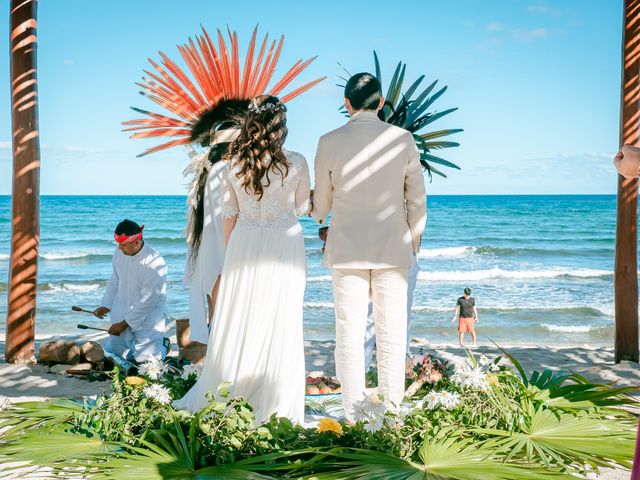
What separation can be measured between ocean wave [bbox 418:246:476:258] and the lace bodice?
2042cm

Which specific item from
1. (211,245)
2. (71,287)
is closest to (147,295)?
(211,245)

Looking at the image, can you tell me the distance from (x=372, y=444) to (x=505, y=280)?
1647 cm

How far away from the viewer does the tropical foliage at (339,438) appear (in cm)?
343

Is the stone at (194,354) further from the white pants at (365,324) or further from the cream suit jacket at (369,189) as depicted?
the cream suit jacket at (369,189)

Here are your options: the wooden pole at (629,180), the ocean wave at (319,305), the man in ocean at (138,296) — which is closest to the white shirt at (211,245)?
the man in ocean at (138,296)

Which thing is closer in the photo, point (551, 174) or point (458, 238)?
point (458, 238)

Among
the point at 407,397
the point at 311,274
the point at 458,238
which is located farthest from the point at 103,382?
the point at 458,238

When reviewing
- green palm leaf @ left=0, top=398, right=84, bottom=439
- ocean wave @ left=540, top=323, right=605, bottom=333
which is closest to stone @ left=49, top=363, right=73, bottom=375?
green palm leaf @ left=0, top=398, right=84, bottom=439

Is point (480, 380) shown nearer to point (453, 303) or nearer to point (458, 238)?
point (453, 303)

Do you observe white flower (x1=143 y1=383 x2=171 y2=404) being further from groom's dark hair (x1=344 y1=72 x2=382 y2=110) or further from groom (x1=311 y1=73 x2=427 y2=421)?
groom's dark hair (x1=344 y1=72 x2=382 y2=110)

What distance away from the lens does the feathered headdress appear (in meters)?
5.03

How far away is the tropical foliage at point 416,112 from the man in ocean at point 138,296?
232cm

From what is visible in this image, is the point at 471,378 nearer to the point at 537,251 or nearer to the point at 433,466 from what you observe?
the point at 433,466

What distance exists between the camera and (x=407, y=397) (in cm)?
500
